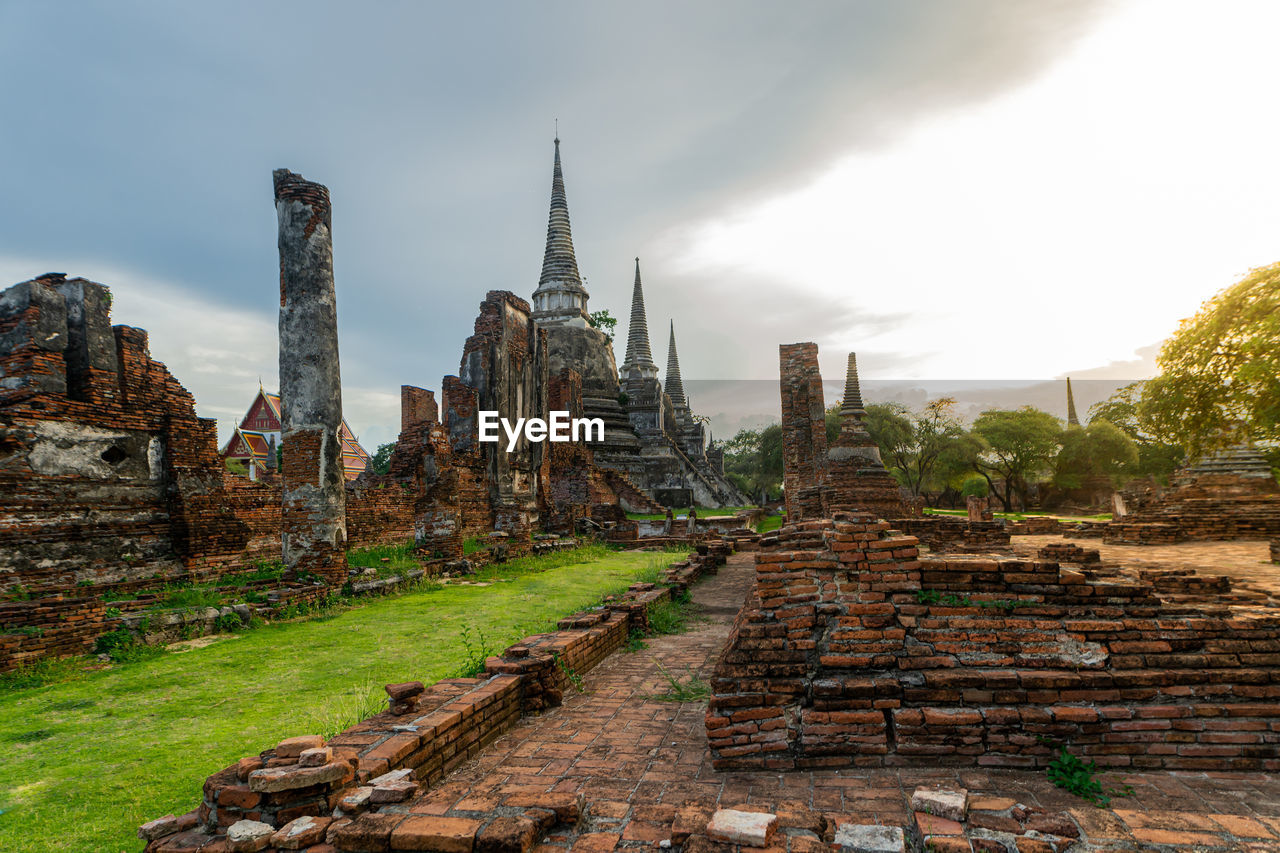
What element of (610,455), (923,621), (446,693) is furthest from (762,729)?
(610,455)

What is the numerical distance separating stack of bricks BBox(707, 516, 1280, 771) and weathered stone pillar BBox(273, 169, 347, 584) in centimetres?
720

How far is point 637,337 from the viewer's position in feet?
150

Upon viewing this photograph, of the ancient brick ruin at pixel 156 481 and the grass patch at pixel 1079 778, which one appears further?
the ancient brick ruin at pixel 156 481

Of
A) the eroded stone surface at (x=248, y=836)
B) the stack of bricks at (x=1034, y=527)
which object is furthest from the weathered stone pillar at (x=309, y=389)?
the stack of bricks at (x=1034, y=527)

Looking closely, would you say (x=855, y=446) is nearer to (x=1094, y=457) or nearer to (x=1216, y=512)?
(x=1216, y=512)

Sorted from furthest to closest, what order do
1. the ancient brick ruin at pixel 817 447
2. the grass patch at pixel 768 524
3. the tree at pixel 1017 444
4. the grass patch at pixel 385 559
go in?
the tree at pixel 1017 444 < the grass patch at pixel 768 524 < the ancient brick ruin at pixel 817 447 < the grass patch at pixel 385 559

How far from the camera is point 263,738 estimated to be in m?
3.98

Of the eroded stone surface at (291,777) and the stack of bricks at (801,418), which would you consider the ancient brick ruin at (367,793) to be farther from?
the stack of bricks at (801,418)

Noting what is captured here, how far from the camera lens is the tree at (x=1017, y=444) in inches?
1334

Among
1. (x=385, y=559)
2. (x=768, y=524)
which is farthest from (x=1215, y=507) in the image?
(x=385, y=559)

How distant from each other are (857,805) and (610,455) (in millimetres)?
27295

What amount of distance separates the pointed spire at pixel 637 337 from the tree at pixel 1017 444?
2030 cm

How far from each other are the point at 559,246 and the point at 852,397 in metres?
25.1

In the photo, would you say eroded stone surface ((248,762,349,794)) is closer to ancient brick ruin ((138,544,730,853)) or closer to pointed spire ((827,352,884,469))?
ancient brick ruin ((138,544,730,853))
